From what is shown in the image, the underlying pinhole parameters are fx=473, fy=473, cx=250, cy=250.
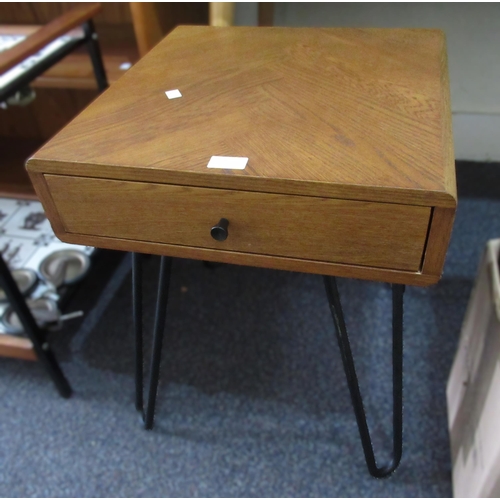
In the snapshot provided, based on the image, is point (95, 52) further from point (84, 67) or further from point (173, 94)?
point (173, 94)

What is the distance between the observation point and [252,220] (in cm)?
46

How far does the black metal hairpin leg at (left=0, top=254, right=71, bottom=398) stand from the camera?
770 mm

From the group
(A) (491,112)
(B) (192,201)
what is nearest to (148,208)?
(B) (192,201)

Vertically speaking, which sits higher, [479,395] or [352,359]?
[352,359]

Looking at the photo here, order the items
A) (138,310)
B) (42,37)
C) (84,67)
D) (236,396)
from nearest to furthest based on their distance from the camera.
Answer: (138,310) → (42,37) → (236,396) → (84,67)

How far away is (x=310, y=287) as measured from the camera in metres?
1.14

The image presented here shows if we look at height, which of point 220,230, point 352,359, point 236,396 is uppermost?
point 220,230

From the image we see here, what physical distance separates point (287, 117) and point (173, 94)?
150mm

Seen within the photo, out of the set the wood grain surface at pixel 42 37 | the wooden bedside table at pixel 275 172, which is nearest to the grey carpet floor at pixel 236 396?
the wooden bedside table at pixel 275 172

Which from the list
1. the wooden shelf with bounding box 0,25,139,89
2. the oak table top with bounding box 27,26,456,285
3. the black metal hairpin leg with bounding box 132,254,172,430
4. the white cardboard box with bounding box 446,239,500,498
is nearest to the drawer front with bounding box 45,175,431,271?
the oak table top with bounding box 27,26,456,285

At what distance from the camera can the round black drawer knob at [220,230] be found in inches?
18.1

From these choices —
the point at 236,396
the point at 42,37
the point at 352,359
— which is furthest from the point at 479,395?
the point at 42,37

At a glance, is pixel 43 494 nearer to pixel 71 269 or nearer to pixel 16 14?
pixel 71 269

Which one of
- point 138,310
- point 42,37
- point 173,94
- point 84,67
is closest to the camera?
point 173,94
